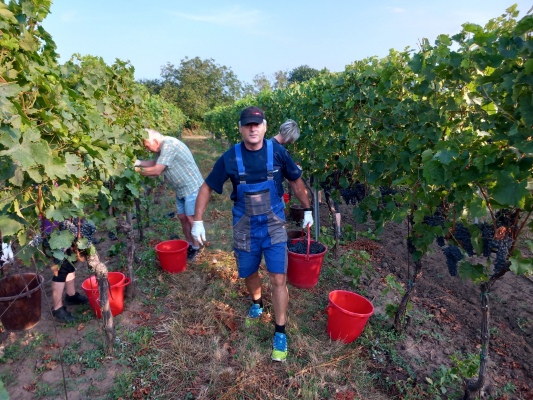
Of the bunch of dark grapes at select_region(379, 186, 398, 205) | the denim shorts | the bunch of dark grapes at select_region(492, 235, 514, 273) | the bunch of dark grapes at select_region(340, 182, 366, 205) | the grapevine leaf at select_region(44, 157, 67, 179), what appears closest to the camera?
the grapevine leaf at select_region(44, 157, 67, 179)

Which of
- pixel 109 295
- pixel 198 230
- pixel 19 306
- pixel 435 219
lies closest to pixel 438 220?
pixel 435 219

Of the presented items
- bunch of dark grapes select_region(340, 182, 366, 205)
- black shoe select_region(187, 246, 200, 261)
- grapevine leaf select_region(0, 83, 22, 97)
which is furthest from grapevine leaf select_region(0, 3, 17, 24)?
black shoe select_region(187, 246, 200, 261)

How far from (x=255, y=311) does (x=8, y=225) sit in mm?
2258

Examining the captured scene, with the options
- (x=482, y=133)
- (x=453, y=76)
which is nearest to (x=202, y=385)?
(x=482, y=133)

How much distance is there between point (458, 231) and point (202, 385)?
223cm

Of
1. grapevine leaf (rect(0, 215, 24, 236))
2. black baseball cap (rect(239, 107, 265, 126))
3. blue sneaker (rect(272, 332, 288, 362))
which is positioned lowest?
blue sneaker (rect(272, 332, 288, 362))

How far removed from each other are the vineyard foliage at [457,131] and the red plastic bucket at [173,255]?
2325 millimetres

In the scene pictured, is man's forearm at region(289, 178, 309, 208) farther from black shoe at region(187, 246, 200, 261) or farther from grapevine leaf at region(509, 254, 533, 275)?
black shoe at region(187, 246, 200, 261)

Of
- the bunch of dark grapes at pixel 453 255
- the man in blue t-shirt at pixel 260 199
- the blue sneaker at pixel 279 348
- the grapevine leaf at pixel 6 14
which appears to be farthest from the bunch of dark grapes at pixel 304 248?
the grapevine leaf at pixel 6 14

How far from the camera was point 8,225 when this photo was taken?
5.74ft

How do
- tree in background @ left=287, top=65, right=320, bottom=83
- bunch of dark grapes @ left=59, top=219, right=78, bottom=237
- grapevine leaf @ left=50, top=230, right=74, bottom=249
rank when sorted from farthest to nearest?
tree in background @ left=287, top=65, right=320, bottom=83, bunch of dark grapes @ left=59, top=219, right=78, bottom=237, grapevine leaf @ left=50, top=230, right=74, bottom=249

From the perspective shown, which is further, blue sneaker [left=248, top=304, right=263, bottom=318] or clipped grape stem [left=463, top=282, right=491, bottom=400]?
blue sneaker [left=248, top=304, right=263, bottom=318]

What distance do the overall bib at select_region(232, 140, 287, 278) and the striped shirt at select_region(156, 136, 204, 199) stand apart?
1.66 metres

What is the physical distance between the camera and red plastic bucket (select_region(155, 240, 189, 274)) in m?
4.15
